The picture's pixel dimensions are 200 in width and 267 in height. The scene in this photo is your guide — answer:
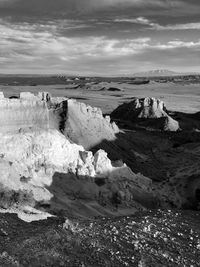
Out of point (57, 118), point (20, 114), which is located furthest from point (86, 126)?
point (20, 114)

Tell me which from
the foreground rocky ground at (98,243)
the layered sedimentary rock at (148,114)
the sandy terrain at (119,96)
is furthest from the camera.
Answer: the sandy terrain at (119,96)

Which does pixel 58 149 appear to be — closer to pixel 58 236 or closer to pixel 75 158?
pixel 75 158

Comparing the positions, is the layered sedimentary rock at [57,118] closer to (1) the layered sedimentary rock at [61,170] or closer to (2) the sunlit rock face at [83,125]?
(2) the sunlit rock face at [83,125]

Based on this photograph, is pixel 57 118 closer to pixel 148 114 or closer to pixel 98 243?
pixel 98 243

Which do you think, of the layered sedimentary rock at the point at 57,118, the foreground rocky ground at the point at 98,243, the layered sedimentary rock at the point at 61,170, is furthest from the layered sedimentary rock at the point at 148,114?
the foreground rocky ground at the point at 98,243

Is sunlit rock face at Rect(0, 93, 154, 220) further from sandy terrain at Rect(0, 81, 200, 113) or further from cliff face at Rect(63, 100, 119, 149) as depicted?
sandy terrain at Rect(0, 81, 200, 113)
